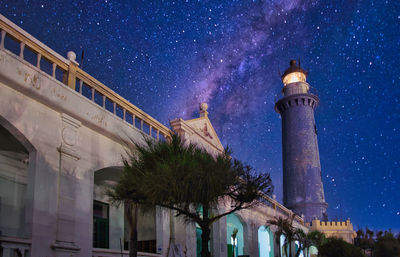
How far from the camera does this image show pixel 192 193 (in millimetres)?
12570

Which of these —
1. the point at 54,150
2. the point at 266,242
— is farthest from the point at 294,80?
the point at 54,150

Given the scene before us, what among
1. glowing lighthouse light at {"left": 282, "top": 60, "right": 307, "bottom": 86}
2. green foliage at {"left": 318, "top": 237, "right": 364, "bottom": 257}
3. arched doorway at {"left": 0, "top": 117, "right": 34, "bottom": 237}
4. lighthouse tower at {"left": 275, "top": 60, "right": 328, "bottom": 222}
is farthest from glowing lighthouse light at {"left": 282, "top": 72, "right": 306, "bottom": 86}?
arched doorway at {"left": 0, "top": 117, "right": 34, "bottom": 237}

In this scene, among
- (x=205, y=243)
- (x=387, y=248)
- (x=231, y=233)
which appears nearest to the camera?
(x=205, y=243)

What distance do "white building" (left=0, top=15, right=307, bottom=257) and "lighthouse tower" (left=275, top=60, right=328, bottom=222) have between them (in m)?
36.2

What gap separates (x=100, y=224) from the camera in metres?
19.3

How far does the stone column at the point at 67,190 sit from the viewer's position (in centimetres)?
1256

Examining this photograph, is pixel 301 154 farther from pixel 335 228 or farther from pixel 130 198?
pixel 130 198

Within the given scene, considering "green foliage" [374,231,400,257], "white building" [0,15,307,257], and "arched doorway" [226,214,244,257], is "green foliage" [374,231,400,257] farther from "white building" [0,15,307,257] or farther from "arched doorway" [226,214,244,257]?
"white building" [0,15,307,257]

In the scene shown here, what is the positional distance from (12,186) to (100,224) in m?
5.49

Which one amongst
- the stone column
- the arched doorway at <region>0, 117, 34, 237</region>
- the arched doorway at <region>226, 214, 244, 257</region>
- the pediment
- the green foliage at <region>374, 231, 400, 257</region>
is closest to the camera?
the stone column

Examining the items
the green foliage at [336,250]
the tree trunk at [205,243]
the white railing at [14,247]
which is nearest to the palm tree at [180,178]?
the tree trunk at [205,243]

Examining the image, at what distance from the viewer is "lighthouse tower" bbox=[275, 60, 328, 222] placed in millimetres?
51438

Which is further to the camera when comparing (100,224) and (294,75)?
(294,75)

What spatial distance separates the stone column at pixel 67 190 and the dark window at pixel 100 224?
230 inches
